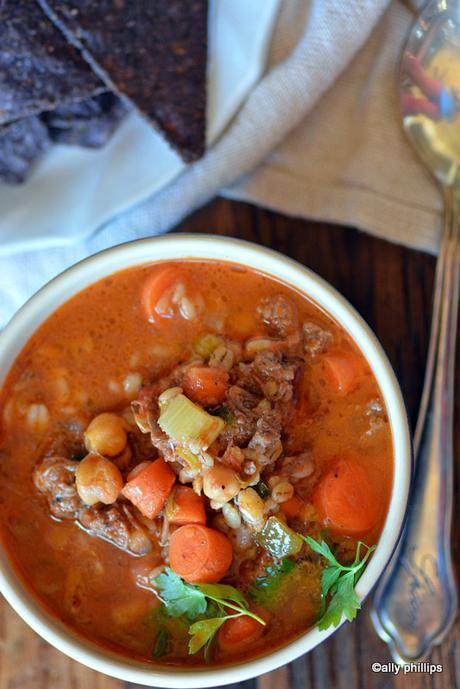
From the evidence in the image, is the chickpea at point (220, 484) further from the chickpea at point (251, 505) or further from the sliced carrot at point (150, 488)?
the sliced carrot at point (150, 488)

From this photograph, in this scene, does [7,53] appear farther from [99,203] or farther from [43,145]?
[99,203]

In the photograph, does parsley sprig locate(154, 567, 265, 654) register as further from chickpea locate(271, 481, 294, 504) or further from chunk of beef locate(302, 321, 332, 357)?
chunk of beef locate(302, 321, 332, 357)

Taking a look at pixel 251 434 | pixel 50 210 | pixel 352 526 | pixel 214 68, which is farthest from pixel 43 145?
pixel 352 526

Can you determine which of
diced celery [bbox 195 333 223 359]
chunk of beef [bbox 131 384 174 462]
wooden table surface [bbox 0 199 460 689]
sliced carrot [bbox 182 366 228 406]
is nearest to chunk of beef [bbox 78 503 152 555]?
Answer: chunk of beef [bbox 131 384 174 462]

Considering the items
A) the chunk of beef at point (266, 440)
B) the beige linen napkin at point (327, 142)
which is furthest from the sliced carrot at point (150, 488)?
the beige linen napkin at point (327, 142)

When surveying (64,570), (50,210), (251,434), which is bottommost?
(64,570)

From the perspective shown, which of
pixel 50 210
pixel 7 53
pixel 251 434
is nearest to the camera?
pixel 251 434
